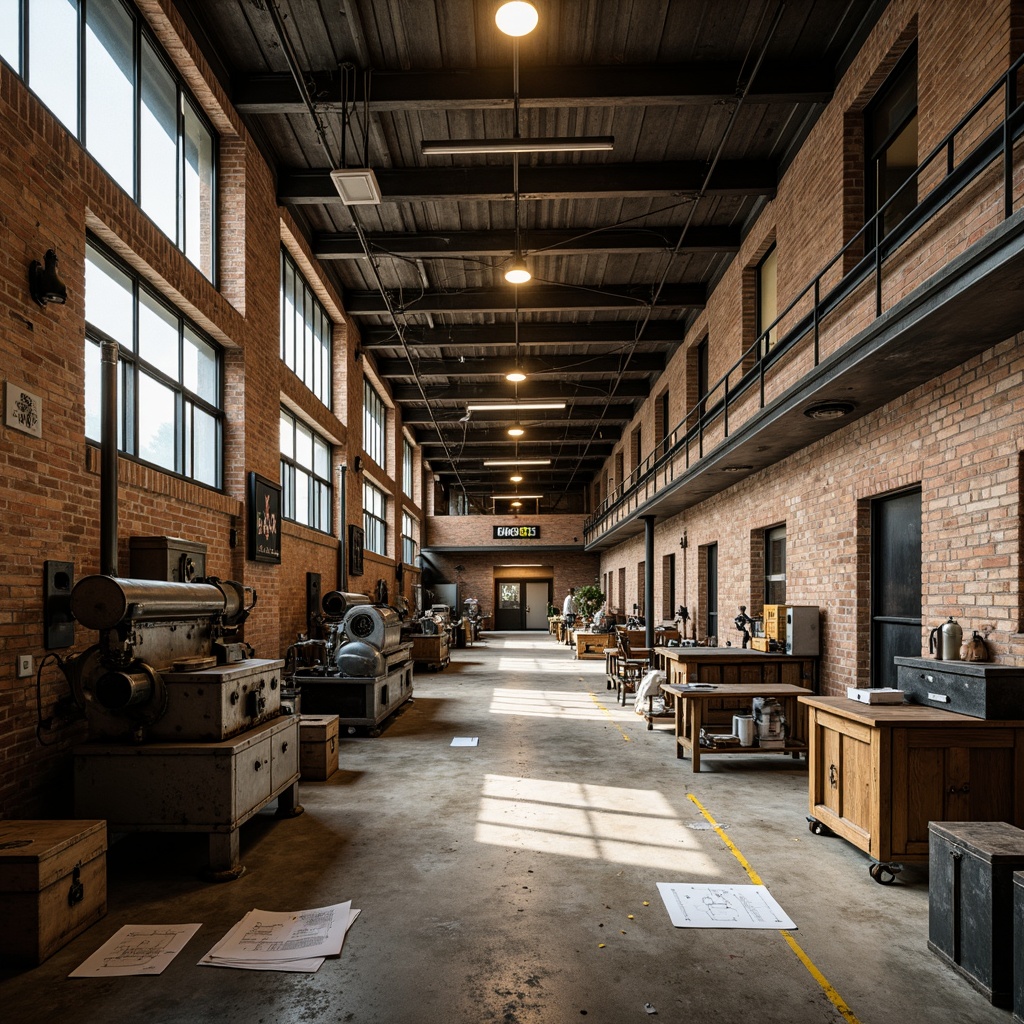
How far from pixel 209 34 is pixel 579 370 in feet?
36.8

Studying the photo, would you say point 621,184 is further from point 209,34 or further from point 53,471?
point 53,471

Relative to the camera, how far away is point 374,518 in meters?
18.7

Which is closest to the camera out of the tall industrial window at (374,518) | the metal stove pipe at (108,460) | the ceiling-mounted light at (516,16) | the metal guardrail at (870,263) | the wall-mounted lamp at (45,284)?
the metal guardrail at (870,263)

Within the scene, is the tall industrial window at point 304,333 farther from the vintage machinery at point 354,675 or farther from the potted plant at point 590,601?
the potted plant at point 590,601

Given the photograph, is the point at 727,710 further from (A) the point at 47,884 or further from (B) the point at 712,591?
(A) the point at 47,884

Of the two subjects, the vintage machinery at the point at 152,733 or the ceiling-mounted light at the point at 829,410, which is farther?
the ceiling-mounted light at the point at 829,410

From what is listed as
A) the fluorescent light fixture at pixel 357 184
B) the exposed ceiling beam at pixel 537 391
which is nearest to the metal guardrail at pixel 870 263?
the fluorescent light fixture at pixel 357 184

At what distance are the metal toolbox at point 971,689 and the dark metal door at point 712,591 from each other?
8302mm

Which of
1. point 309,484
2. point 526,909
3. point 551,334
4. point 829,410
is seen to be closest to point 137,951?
point 526,909

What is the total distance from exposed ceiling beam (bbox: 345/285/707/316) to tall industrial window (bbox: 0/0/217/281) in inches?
218

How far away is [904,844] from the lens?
13.9ft

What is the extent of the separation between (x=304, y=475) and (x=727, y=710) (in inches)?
297

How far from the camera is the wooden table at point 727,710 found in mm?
7121

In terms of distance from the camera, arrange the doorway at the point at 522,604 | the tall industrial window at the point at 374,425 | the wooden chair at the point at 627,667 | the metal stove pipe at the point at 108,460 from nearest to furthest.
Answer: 1. the metal stove pipe at the point at 108,460
2. the wooden chair at the point at 627,667
3. the tall industrial window at the point at 374,425
4. the doorway at the point at 522,604
